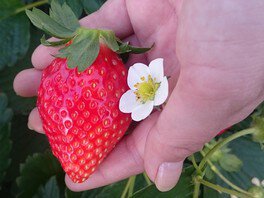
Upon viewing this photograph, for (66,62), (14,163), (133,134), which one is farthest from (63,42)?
(14,163)

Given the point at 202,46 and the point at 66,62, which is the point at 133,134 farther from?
the point at 202,46

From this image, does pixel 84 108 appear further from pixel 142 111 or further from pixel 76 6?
pixel 76 6

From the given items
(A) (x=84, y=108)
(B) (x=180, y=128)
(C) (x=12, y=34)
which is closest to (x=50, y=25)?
(A) (x=84, y=108)

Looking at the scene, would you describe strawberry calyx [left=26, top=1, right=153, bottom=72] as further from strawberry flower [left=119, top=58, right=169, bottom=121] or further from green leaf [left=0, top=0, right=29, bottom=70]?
green leaf [left=0, top=0, right=29, bottom=70]

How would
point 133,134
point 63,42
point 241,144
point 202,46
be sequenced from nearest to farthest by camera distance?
point 202,46
point 63,42
point 133,134
point 241,144

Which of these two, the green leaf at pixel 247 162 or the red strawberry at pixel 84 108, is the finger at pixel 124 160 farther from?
the green leaf at pixel 247 162

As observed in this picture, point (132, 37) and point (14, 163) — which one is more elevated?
point (132, 37)
